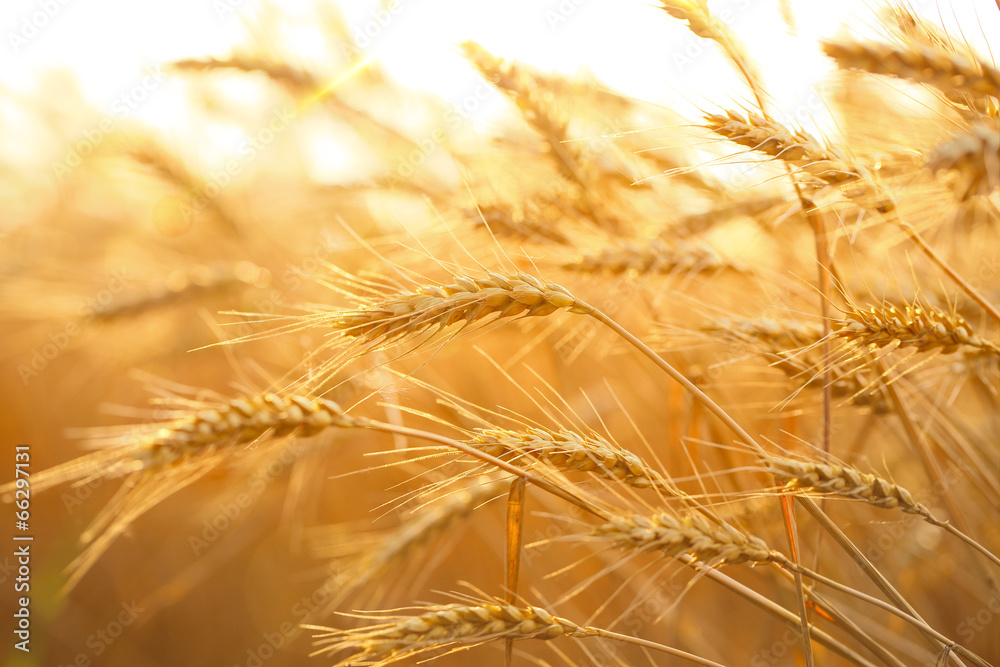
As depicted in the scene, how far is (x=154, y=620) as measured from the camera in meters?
2.58

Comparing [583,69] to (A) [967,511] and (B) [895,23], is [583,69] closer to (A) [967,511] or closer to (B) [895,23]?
(B) [895,23]

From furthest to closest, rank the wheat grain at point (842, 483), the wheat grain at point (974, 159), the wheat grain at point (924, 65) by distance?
the wheat grain at point (924, 65)
the wheat grain at point (842, 483)
the wheat grain at point (974, 159)

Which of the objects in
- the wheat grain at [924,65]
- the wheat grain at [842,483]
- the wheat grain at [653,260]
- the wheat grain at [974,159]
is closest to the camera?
the wheat grain at [974,159]

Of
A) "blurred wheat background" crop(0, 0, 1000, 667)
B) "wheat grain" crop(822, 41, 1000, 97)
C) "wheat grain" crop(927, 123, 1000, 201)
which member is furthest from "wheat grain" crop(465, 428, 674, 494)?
"wheat grain" crop(822, 41, 1000, 97)

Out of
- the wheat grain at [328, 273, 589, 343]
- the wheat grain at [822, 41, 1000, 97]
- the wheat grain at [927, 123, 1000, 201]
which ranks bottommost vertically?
the wheat grain at [328, 273, 589, 343]

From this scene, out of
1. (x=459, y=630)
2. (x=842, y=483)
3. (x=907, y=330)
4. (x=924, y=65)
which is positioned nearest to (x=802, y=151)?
(x=924, y=65)

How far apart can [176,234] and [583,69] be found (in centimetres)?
247

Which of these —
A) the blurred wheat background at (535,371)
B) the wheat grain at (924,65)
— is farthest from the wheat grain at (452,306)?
the wheat grain at (924,65)

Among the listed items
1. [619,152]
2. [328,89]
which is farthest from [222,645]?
[619,152]

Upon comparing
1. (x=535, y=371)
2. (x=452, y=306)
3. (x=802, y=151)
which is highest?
(x=802, y=151)

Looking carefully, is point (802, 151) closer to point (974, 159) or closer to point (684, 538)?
point (974, 159)

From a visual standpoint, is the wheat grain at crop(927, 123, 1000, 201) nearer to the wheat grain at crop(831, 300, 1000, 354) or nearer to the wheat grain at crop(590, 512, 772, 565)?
the wheat grain at crop(831, 300, 1000, 354)

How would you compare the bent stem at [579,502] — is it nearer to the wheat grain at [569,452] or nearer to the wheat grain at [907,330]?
the wheat grain at [569,452]

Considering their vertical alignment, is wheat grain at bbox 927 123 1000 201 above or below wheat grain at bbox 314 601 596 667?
above
